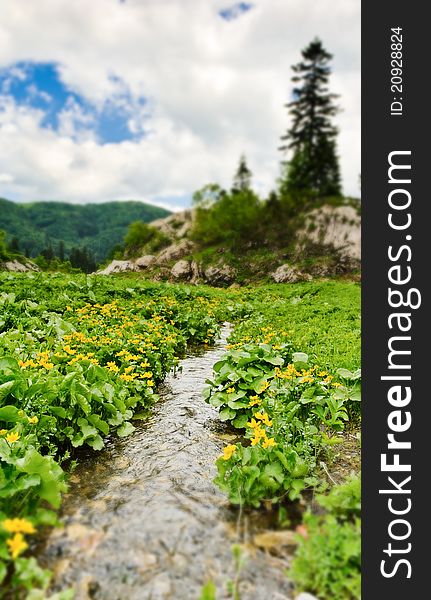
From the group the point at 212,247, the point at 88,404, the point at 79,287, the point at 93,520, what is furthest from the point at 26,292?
the point at 212,247

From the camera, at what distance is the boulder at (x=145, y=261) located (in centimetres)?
2280

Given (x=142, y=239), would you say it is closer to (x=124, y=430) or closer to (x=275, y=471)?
A: (x=124, y=430)

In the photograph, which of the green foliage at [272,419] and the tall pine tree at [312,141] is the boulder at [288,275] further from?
the green foliage at [272,419]

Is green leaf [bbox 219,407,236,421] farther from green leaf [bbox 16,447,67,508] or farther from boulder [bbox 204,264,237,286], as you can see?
boulder [bbox 204,264,237,286]

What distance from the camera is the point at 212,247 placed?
2697cm

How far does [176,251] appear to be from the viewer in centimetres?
2592

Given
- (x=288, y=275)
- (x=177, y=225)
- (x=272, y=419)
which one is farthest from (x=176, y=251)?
(x=272, y=419)

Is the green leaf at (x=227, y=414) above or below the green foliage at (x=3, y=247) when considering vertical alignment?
below

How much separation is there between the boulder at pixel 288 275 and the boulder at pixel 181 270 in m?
5.22

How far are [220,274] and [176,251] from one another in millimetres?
Result: 3559

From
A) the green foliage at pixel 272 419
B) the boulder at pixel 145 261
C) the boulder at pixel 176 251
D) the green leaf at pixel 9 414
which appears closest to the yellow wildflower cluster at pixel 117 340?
the green foliage at pixel 272 419

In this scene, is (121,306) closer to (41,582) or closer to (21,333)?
(21,333)

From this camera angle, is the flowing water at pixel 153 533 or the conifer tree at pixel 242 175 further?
the conifer tree at pixel 242 175

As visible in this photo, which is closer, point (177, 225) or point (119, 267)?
point (119, 267)
